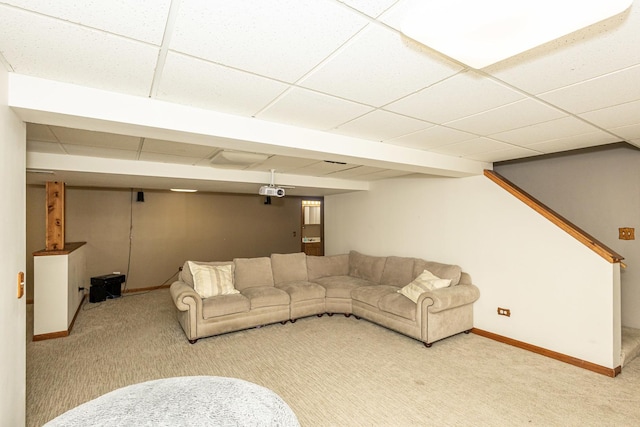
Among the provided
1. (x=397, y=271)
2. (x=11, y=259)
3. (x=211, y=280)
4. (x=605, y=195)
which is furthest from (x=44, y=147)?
(x=605, y=195)

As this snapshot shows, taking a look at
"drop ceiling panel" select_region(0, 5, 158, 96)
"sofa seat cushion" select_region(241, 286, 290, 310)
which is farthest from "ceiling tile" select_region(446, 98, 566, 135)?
"sofa seat cushion" select_region(241, 286, 290, 310)

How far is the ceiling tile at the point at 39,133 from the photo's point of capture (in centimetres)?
257

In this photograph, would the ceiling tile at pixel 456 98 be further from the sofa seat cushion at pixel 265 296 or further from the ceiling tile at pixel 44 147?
the ceiling tile at pixel 44 147

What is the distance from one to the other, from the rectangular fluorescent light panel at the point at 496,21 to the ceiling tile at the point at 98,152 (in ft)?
11.2

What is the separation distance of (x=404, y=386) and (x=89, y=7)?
10.7 ft

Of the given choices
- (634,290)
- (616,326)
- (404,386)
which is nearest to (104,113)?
(404,386)

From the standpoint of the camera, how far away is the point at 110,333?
13.4ft

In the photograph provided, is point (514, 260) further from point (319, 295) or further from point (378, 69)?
point (378, 69)

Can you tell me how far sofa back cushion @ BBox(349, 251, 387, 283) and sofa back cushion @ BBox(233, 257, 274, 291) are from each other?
1.60 meters

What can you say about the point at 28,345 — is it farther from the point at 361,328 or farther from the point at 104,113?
the point at 361,328

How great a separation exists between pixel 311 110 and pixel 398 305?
2.82 m

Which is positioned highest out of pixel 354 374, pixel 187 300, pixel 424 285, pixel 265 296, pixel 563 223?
pixel 563 223

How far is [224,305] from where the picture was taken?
3936mm

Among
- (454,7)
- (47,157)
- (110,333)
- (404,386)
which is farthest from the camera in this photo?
(110,333)
